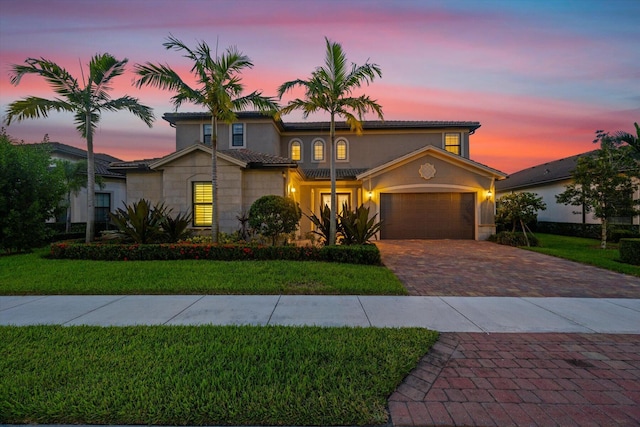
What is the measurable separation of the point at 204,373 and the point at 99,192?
70.3 feet

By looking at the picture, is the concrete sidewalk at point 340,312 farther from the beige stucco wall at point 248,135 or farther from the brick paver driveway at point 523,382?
the beige stucco wall at point 248,135

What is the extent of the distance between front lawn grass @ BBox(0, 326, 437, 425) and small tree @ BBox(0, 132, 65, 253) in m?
9.37

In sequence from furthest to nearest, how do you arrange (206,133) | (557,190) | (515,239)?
(557,190) → (206,133) → (515,239)

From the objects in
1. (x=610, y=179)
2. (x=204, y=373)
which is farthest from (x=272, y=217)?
(x=610, y=179)

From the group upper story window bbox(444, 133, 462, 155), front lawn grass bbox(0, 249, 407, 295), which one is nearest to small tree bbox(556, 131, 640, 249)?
upper story window bbox(444, 133, 462, 155)

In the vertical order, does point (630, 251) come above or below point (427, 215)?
below

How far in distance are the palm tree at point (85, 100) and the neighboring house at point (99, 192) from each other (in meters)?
8.08

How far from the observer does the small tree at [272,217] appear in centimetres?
1080

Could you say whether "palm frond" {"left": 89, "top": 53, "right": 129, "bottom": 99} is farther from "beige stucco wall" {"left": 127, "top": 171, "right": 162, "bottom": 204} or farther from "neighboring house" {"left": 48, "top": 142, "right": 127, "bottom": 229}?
"neighboring house" {"left": 48, "top": 142, "right": 127, "bottom": 229}

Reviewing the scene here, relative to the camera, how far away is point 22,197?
11.0 m

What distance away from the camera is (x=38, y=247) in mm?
11898

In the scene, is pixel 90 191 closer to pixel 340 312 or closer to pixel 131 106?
pixel 131 106

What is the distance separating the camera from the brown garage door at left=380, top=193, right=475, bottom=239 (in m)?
16.1

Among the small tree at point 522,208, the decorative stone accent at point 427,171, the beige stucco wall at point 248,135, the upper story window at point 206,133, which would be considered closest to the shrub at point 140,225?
the beige stucco wall at point 248,135
